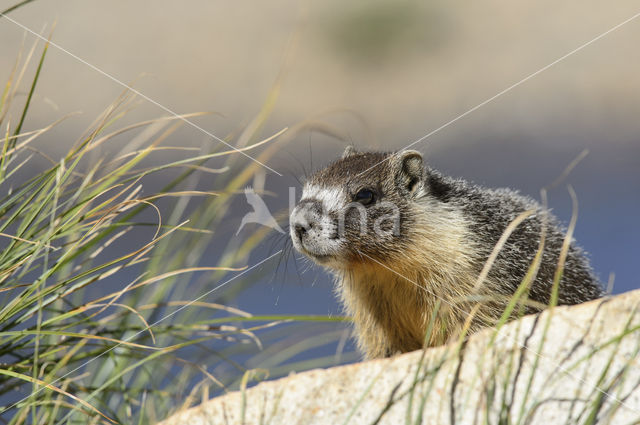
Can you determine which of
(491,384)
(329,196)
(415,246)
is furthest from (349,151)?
(491,384)

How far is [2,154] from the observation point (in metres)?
3.28

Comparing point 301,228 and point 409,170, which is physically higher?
point 409,170

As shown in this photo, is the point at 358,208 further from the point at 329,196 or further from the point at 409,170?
the point at 409,170

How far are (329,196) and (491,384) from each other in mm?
1694

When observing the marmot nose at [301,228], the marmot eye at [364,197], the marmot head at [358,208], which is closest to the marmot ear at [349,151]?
the marmot head at [358,208]

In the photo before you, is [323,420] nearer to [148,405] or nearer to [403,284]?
[148,405]

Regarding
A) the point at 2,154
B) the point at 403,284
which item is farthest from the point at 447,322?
the point at 2,154

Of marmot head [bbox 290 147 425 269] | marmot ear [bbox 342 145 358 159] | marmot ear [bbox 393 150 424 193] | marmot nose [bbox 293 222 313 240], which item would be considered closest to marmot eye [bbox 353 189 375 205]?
marmot head [bbox 290 147 425 269]

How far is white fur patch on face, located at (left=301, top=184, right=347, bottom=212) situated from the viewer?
374 cm

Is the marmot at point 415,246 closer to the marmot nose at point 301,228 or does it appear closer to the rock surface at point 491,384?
the marmot nose at point 301,228

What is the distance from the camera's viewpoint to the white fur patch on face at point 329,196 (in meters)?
3.74

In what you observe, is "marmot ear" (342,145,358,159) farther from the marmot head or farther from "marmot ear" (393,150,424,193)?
"marmot ear" (393,150,424,193)

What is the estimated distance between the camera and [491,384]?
235 centimetres

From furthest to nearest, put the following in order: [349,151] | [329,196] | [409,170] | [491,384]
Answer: [349,151]
[409,170]
[329,196]
[491,384]
